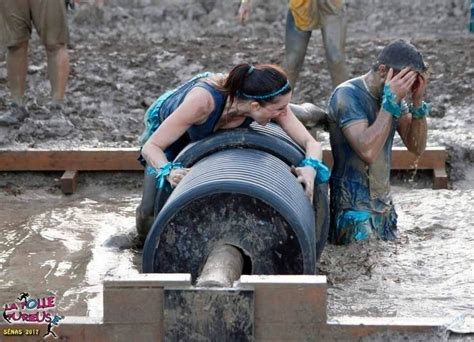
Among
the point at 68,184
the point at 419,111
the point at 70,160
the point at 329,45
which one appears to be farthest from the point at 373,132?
the point at 329,45

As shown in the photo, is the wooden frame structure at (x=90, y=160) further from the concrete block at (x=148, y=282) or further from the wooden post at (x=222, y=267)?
the concrete block at (x=148, y=282)

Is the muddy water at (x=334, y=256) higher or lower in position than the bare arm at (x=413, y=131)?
lower

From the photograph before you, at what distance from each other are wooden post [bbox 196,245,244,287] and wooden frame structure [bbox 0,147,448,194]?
310 centimetres

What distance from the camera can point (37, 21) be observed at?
867 cm

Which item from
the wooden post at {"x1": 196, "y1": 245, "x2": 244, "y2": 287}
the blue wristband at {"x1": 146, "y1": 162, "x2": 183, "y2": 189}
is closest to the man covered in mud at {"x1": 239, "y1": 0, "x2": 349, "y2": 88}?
the blue wristband at {"x1": 146, "y1": 162, "x2": 183, "y2": 189}

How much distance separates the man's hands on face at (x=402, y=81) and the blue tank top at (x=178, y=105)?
824mm

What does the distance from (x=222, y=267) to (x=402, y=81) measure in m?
1.73

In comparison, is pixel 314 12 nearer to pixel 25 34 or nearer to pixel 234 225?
pixel 25 34

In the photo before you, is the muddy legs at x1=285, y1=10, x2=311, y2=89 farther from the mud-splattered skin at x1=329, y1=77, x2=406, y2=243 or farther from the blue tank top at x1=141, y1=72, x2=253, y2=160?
the blue tank top at x1=141, y1=72, x2=253, y2=160

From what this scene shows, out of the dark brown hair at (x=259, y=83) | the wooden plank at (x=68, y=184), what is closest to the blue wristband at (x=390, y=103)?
the dark brown hair at (x=259, y=83)

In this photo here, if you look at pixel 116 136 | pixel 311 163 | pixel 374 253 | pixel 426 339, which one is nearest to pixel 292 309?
pixel 426 339

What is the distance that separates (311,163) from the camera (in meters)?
5.11

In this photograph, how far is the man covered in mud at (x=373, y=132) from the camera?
18.1 ft

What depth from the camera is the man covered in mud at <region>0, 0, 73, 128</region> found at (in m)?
8.61
